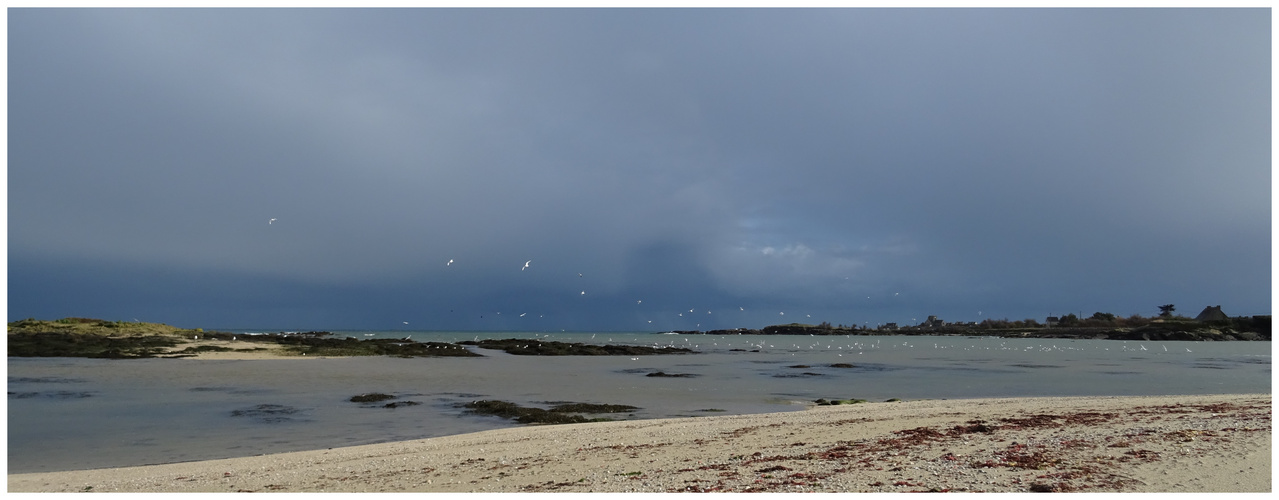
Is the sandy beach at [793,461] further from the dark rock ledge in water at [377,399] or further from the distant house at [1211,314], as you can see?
Answer: the distant house at [1211,314]

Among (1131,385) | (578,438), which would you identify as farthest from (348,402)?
(1131,385)

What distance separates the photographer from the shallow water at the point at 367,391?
17953 mm

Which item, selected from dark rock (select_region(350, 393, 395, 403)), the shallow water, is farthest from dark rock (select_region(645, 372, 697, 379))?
dark rock (select_region(350, 393, 395, 403))

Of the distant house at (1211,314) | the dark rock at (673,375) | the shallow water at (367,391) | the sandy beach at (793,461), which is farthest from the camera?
the distant house at (1211,314)

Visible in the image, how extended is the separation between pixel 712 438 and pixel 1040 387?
28.0m

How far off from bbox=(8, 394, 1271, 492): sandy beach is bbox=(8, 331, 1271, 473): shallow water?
322cm

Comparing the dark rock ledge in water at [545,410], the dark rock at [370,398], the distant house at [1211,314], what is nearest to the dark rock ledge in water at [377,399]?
the dark rock at [370,398]

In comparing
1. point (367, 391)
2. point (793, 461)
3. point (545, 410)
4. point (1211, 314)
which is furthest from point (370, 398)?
point (1211, 314)

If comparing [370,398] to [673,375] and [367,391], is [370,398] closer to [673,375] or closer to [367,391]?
[367,391]

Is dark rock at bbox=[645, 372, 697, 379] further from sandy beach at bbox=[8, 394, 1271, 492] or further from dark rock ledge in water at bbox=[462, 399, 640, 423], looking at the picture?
sandy beach at bbox=[8, 394, 1271, 492]

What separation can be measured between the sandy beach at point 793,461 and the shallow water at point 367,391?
10.6ft

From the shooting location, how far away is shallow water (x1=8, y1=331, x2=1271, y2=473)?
18.0 meters

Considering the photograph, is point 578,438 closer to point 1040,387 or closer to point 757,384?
point 757,384

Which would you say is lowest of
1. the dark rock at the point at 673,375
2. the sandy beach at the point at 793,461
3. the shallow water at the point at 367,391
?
the dark rock at the point at 673,375
